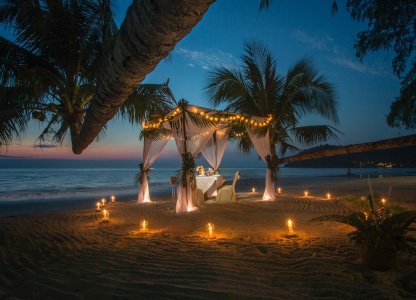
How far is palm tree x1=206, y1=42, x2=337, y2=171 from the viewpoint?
896 centimetres

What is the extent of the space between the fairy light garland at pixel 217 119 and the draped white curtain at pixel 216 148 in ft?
4.26

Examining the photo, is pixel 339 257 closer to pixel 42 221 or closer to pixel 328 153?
pixel 328 153

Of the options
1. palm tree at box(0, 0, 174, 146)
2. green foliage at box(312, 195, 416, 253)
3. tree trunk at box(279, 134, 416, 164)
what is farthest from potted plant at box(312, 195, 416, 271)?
palm tree at box(0, 0, 174, 146)

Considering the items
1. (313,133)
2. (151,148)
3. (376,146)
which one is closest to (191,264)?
(376,146)

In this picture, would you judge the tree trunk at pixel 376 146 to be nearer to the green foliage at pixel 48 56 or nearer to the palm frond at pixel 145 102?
the palm frond at pixel 145 102

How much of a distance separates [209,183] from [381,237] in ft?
21.7

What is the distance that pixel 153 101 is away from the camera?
5312 millimetres

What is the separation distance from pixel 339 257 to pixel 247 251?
1.10 m

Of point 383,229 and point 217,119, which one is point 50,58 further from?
point 383,229

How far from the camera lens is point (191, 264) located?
2.93m

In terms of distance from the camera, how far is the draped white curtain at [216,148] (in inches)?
370

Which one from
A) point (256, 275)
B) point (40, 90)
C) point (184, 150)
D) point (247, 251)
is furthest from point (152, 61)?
point (184, 150)

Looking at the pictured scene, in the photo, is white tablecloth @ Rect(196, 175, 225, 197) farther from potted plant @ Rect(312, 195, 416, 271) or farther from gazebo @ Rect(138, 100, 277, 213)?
potted plant @ Rect(312, 195, 416, 271)

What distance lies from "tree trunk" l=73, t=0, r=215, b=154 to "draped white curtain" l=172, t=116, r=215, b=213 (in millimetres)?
4960
